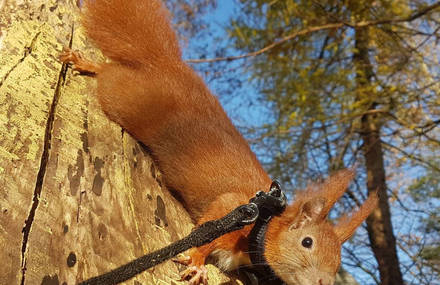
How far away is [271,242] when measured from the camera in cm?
208

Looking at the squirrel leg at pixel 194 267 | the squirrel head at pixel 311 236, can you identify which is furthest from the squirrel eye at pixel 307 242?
the squirrel leg at pixel 194 267

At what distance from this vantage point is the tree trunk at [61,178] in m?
1.30

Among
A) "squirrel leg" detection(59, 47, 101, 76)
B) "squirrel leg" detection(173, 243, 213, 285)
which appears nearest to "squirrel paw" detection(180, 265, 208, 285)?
"squirrel leg" detection(173, 243, 213, 285)

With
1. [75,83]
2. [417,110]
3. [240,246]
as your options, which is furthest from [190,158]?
[417,110]

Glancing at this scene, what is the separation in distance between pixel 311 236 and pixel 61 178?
1.13 meters

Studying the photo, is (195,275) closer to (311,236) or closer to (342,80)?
(311,236)

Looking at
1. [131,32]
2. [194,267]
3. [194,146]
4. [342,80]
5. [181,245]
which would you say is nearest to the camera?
[181,245]

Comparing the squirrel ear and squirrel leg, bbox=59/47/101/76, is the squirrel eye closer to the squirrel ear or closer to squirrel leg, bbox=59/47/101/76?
the squirrel ear

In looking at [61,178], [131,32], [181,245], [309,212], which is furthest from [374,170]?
[61,178]

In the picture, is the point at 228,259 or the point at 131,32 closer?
the point at 228,259

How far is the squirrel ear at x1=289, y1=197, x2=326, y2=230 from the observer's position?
2115 mm

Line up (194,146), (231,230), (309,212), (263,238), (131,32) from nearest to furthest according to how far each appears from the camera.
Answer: (231,230), (263,238), (309,212), (194,146), (131,32)

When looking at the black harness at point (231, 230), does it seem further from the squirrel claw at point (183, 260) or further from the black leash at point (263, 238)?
the squirrel claw at point (183, 260)

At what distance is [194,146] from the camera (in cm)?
241
